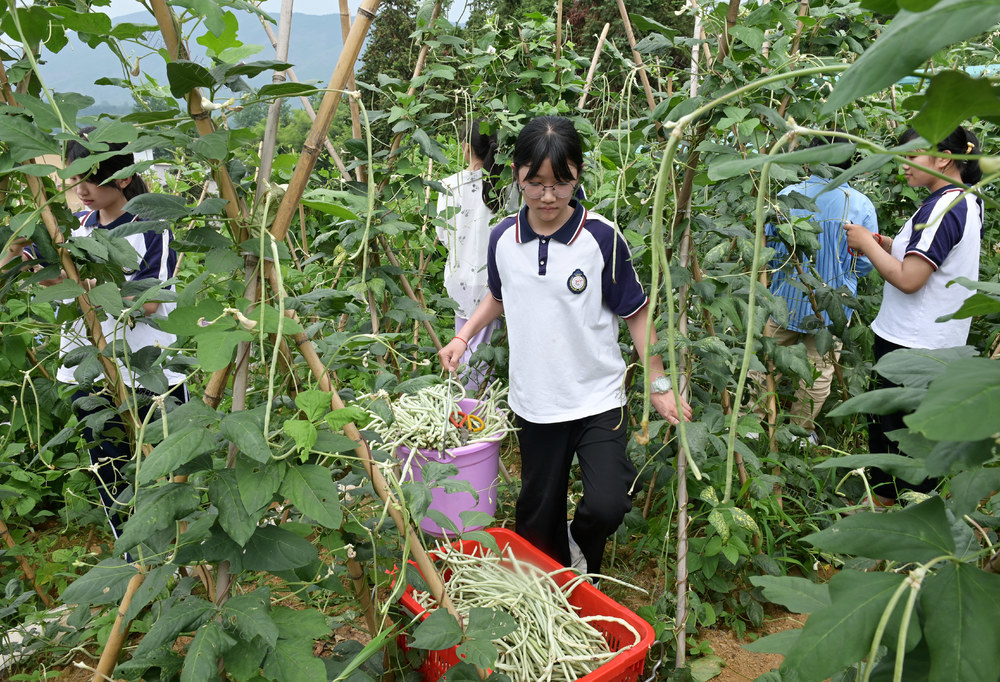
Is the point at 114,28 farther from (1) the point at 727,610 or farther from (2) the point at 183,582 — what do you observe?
(1) the point at 727,610

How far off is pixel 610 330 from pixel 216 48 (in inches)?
54.3

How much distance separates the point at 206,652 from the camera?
0.97 meters

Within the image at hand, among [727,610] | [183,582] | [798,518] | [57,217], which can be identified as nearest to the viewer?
[183,582]

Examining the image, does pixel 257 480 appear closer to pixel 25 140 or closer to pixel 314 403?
pixel 314 403

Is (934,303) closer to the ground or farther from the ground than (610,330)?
farther from the ground

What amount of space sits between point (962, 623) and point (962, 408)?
230 millimetres

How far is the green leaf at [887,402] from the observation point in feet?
2.33

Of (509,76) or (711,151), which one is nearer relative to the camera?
(711,151)

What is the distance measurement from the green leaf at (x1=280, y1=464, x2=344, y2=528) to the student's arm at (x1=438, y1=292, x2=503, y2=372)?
1143mm

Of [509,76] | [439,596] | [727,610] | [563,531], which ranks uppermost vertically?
[509,76]

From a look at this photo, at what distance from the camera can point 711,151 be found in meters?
1.64

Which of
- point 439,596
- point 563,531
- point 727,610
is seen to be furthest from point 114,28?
point 727,610

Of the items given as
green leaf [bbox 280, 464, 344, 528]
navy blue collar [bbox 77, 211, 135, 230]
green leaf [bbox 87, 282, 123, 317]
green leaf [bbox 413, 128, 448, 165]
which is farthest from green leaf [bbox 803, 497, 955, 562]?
navy blue collar [bbox 77, 211, 135, 230]

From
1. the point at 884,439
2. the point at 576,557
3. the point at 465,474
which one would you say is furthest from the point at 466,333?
the point at 884,439
